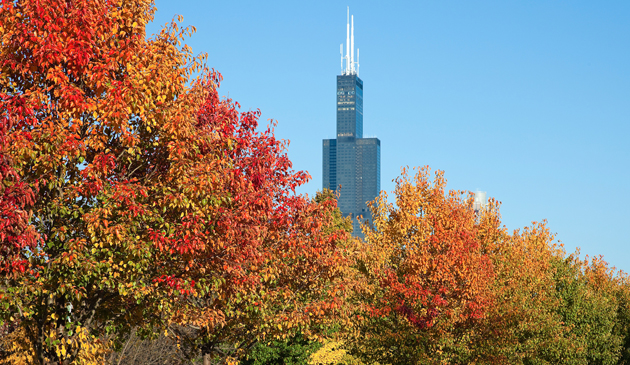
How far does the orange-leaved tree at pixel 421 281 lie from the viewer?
24062 millimetres

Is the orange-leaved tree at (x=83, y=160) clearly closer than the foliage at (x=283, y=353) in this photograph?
Yes

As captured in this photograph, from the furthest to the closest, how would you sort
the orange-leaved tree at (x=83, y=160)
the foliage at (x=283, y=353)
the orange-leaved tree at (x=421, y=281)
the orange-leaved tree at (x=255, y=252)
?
the foliage at (x=283, y=353)
the orange-leaved tree at (x=421, y=281)
the orange-leaved tree at (x=255, y=252)
the orange-leaved tree at (x=83, y=160)

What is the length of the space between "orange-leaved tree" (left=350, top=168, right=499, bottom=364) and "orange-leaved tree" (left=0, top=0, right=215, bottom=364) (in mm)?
12417

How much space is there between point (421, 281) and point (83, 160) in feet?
52.4

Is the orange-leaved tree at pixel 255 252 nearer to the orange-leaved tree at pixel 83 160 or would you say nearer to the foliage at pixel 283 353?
the orange-leaved tree at pixel 83 160

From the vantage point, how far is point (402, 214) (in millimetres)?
26375

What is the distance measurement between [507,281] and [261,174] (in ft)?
61.1

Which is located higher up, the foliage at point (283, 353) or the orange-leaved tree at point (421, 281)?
the orange-leaved tree at point (421, 281)

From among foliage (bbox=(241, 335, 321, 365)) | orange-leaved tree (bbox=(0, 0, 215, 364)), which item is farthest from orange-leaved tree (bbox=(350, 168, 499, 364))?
orange-leaved tree (bbox=(0, 0, 215, 364))

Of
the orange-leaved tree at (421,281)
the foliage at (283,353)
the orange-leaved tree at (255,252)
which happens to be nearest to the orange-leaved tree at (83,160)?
the orange-leaved tree at (255,252)

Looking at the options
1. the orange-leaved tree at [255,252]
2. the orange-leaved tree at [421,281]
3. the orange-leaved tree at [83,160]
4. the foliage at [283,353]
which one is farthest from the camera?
the foliage at [283,353]

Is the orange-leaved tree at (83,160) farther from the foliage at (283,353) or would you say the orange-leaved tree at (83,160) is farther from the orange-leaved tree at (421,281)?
the foliage at (283,353)

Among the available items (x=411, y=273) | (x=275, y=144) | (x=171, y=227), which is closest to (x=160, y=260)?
(x=171, y=227)

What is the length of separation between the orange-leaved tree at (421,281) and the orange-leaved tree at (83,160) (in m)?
12.4
